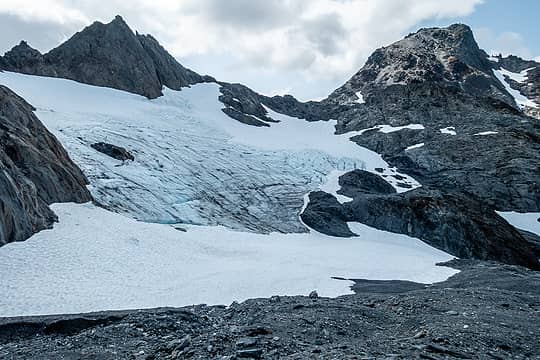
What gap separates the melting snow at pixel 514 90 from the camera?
113 m

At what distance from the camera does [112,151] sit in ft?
130

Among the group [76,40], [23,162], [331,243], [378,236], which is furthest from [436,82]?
[23,162]

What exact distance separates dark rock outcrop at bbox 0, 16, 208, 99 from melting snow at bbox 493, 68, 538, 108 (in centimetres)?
9036

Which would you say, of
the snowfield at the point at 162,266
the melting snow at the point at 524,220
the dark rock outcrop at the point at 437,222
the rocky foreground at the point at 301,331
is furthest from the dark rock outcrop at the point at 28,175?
the melting snow at the point at 524,220

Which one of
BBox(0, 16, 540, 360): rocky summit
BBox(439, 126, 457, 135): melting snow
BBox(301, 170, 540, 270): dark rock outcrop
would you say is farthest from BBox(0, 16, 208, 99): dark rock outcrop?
BBox(439, 126, 457, 135): melting snow

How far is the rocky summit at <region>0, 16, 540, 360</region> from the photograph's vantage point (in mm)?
12062

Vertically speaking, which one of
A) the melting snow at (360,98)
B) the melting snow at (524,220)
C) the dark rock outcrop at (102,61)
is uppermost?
the melting snow at (360,98)

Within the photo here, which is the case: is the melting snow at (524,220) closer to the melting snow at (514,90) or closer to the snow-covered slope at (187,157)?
the snow-covered slope at (187,157)

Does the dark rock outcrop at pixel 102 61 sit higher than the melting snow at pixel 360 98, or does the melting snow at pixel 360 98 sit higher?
the melting snow at pixel 360 98

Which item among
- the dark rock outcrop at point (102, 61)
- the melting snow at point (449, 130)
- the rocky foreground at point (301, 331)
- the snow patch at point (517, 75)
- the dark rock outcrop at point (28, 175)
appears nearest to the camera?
the rocky foreground at point (301, 331)

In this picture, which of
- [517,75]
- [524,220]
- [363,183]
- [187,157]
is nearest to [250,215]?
[187,157]

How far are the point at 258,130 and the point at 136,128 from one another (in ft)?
90.6

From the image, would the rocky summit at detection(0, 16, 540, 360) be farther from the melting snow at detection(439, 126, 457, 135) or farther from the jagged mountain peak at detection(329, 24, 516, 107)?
the jagged mountain peak at detection(329, 24, 516, 107)

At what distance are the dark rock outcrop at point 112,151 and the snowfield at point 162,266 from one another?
10842 millimetres
